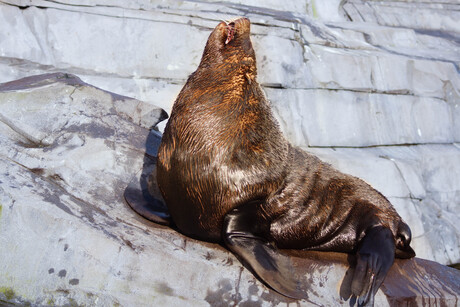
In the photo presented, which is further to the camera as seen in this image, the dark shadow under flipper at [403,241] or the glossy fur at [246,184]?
the dark shadow under flipper at [403,241]

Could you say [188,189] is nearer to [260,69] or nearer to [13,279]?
[13,279]

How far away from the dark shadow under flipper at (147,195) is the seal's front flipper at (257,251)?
1.45 feet

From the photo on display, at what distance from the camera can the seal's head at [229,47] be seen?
3.07 metres

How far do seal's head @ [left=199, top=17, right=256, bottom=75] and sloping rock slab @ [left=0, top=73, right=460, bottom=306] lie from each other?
0.99 m

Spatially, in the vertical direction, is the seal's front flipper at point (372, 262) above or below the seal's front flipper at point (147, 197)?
below

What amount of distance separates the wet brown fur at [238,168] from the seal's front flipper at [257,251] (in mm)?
65

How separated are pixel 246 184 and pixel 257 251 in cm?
35

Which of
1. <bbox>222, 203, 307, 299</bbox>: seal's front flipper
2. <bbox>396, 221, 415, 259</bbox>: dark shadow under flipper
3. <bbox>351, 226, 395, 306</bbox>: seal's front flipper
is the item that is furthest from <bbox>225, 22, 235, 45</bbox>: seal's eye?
<bbox>396, 221, 415, 259</bbox>: dark shadow under flipper

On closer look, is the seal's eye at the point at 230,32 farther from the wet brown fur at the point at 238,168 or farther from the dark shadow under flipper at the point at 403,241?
the dark shadow under flipper at the point at 403,241

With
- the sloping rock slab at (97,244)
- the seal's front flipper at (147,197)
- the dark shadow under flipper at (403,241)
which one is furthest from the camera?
the dark shadow under flipper at (403,241)

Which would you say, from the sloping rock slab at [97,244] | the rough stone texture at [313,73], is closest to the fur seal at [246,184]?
the sloping rock slab at [97,244]

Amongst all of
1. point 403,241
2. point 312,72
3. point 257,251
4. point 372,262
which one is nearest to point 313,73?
point 312,72

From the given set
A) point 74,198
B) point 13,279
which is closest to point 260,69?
point 74,198

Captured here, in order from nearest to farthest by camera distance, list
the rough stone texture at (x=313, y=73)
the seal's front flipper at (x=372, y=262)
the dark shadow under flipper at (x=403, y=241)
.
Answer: the seal's front flipper at (x=372, y=262) < the dark shadow under flipper at (x=403, y=241) < the rough stone texture at (x=313, y=73)
